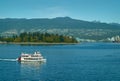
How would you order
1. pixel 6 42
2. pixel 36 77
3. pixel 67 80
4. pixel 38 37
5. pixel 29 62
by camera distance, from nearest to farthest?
pixel 67 80
pixel 36 77
pixel 29 62
pixel 38 37
pixel 6 42

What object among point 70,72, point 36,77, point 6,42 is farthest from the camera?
point 6,42

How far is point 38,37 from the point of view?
607 feet

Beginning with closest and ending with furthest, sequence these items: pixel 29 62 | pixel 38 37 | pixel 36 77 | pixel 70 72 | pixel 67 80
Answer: pixel 67 80
pixel 36 77
pixel 70 72
pixel 29 62
pixel 38 37

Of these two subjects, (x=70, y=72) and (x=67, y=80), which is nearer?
(x=67, y=80)

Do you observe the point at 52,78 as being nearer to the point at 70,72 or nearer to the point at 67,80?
the point at 67,80

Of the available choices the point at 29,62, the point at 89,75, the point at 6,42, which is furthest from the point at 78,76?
the point at 6,42

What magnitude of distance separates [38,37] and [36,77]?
135865mm

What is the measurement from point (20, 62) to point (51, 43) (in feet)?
382

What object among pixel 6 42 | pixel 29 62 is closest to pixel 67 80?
pixel 29 62

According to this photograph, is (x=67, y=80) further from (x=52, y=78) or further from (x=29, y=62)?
(x=29, y=62)

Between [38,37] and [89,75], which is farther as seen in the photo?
[38,37]

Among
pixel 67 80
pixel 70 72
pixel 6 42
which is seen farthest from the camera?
pixel 6 42

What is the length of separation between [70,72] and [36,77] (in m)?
6.73

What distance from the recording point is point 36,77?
162ft
